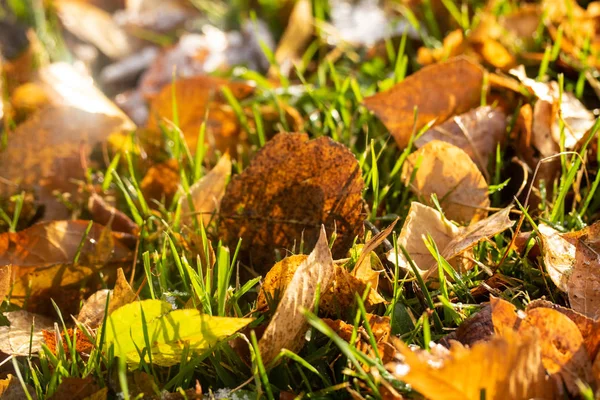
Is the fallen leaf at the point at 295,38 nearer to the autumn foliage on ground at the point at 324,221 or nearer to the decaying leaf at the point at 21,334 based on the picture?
the autumn foliage on ground at the point at 324,221

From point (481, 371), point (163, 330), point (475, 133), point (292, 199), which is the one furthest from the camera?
point (475, 133)

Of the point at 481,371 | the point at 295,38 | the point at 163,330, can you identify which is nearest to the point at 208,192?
the point at 163,330

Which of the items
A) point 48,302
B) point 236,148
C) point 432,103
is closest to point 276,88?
point 236,148

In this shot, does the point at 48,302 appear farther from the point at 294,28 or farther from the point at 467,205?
the point at 294,28

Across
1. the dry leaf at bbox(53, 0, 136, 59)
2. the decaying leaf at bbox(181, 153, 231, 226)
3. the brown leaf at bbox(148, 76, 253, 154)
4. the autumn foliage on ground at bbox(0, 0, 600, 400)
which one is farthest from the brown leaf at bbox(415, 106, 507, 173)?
the dry leaf at bbox(53, 0, 136, 59)

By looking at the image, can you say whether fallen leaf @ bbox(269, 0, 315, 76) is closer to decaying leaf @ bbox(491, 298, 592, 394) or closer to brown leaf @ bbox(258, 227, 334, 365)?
brown leaf @ bbox(258, 227, 334, 365)

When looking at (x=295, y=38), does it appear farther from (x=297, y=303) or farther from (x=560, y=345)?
(x=560, y=345)
